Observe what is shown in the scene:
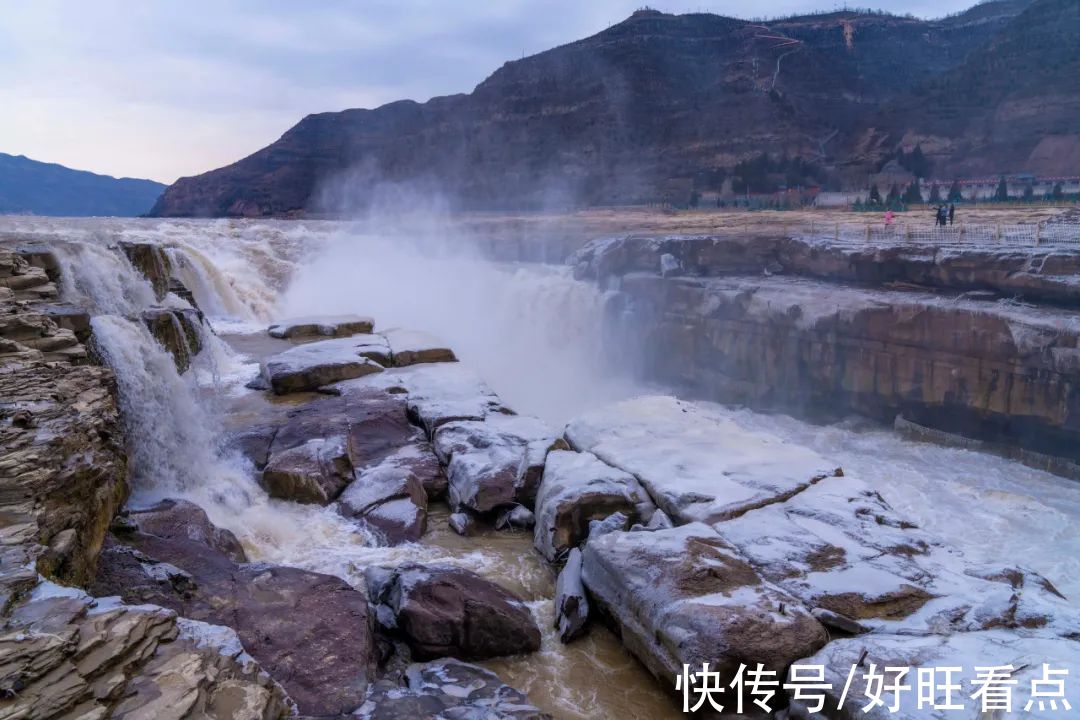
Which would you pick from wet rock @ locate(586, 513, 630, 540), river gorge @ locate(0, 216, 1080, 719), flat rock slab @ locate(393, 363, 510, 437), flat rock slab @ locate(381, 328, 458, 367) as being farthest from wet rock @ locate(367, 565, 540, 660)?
flat rock slab @ locate(381, 328, 458, 367)

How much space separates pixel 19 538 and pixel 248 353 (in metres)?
7.52

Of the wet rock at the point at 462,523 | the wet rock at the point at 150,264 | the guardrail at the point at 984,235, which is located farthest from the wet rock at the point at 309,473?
the guardrail at the point at 984,235

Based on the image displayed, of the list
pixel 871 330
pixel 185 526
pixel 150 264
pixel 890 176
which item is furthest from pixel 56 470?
pixel 890 176

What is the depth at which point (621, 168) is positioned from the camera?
2045 inches

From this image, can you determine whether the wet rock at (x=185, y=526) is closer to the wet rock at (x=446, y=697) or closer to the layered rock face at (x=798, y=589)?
the wet rock at (x=446, y=697)

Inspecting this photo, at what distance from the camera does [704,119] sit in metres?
54.0

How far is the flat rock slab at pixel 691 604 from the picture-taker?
10.9ft

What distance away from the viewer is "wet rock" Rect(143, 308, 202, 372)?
25.4 ft

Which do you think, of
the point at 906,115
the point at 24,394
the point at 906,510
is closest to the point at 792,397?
the point at 906,510

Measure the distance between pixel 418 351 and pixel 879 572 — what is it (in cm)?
632

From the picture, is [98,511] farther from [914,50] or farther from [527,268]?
[914,50]

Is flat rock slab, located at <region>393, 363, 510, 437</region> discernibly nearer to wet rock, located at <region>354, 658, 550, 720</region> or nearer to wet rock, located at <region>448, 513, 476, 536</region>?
wet rock, located at <region>448, 513, 476, 536</region>

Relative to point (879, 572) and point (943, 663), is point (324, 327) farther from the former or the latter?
point (943, 663)

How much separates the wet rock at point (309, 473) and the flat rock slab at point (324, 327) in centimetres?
473
